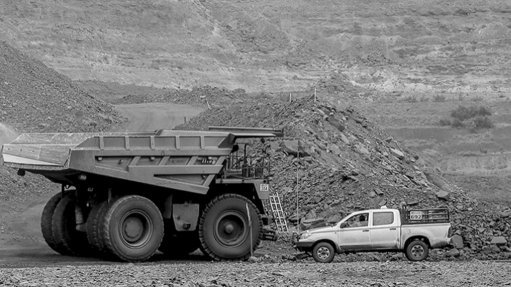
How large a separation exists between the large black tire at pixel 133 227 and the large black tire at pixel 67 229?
238cm

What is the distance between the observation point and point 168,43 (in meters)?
99.6

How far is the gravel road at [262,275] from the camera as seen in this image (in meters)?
20.0

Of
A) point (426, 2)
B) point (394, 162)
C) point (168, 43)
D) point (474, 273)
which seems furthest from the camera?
point (426, 2)

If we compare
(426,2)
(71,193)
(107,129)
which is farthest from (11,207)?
(426,2)

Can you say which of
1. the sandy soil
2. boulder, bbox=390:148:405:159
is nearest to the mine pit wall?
the sandy soil

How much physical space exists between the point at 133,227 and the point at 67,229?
8.68ft

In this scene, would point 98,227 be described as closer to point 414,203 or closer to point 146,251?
point 146,251

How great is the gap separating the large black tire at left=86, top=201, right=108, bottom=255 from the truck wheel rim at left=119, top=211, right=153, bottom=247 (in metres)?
0.49

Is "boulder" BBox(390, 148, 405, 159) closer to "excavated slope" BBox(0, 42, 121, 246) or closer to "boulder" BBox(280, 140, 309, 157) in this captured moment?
"boulder" BBox(280, 140, 309, 157)

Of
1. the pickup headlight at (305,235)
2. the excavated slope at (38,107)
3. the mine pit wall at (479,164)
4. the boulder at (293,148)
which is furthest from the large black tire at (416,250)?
the mine pit wall at (479,164)

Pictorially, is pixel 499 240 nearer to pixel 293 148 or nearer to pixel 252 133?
pixel 293 148

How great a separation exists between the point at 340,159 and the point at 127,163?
40.8ft

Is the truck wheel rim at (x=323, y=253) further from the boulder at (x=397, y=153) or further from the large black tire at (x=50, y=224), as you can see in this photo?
the boulder at (x=397, y=153)

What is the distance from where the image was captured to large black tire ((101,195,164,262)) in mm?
24984
